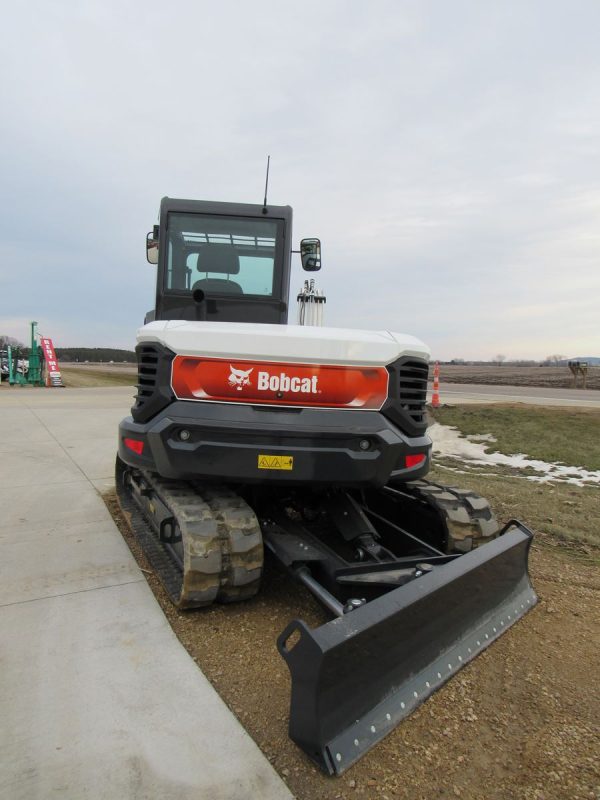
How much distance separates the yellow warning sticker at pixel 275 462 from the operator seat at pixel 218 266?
Result: 1949 mm

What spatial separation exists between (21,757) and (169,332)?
1893mm

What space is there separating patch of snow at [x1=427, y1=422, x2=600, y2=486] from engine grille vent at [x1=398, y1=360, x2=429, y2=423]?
174 inches

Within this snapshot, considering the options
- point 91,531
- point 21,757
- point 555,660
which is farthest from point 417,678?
point 91,531

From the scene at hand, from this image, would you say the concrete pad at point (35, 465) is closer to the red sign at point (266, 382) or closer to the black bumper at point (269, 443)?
the black bumper at point (269, 443)

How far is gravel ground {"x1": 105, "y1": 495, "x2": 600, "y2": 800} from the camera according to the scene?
1.86 metres

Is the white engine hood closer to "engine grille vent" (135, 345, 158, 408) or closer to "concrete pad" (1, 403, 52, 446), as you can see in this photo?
"engine grille vent" (135, 345, 158, 408)

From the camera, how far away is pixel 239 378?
278 centimetres

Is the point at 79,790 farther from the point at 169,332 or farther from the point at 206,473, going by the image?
the point at 169,332

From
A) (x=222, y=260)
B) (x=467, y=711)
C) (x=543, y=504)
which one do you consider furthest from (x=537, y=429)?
(x=467, y=711)

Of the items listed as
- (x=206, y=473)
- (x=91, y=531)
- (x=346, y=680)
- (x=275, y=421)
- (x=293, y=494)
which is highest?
(x=275, y=421)

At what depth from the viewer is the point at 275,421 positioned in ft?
9.09

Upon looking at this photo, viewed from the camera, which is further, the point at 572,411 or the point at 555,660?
the point at 572,411

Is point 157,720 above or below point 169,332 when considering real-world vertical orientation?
below

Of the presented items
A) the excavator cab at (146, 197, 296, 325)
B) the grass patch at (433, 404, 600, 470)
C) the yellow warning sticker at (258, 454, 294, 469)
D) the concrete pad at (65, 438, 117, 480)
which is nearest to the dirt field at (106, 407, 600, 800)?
the yellow warning sticker at (258, 454, 294, 469)
